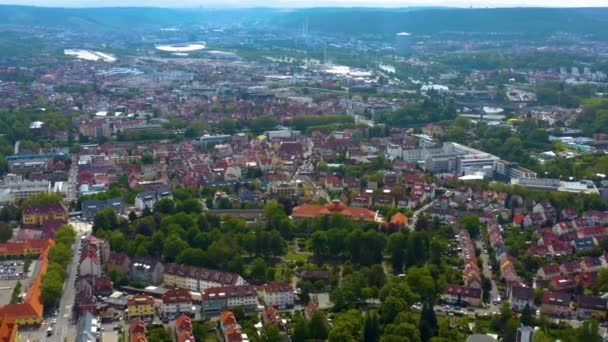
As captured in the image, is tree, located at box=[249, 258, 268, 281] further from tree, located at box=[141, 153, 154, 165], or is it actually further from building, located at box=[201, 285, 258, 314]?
tree, located at box=[141, 153, 154, 165]

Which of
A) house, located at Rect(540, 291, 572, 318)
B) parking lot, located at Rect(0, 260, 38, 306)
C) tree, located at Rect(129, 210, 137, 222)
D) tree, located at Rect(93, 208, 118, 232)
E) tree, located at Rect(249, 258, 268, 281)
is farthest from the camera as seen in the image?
tree, located at Rect(129, 210, 137, 222)

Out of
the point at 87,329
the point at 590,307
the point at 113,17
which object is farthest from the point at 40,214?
the point at 113,17

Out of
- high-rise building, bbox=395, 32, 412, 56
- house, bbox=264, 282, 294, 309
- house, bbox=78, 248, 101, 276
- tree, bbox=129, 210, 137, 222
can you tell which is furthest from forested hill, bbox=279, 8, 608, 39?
house, bbox=78, 248, 101, 276

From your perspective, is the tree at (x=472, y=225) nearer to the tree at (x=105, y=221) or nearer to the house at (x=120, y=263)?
the house at (x=120, y=263)

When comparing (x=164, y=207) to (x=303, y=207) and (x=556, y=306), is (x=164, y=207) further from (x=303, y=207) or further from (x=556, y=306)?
(x=556, y=306)

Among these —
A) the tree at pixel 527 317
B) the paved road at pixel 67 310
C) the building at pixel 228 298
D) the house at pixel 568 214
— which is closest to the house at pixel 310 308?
the building at pixel 228 298

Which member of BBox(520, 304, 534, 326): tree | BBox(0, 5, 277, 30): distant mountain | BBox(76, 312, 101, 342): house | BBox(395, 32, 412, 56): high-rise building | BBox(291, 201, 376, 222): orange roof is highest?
BBox(520, 304, 534, 326): tree

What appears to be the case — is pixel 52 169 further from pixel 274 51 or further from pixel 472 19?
pixel 472 19
